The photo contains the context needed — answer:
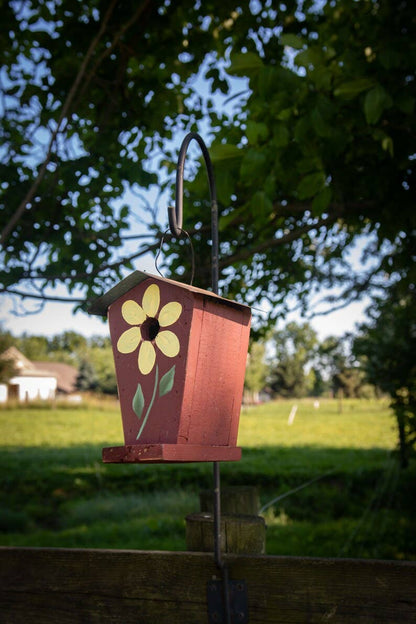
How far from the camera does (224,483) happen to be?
39.3 ft

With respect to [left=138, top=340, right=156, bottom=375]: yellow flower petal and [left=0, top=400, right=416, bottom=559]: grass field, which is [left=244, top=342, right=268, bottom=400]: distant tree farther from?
[left=138, top=340, right=156, bottom=375]: yellow flower petal

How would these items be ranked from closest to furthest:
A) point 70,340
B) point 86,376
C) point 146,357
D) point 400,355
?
point 146,357, point 400,355, point 70,340, point 86,376

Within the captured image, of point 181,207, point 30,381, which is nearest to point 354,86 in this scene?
point 181,207

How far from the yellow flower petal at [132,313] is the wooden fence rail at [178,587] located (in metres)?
0.77

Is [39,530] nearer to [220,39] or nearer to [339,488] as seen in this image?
[339,488]

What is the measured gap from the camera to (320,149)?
3064 mm

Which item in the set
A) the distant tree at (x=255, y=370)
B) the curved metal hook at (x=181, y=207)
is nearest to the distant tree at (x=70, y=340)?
the curved metal hook at (x=181, y=207)

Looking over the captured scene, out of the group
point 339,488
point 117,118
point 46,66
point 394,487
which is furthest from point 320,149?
point 339,488

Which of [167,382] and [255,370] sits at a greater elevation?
[255,370]

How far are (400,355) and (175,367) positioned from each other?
21.5 feet

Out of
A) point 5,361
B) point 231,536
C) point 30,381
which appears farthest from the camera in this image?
point 30,381

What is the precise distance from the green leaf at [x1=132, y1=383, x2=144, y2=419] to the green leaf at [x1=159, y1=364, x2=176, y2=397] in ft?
0.28

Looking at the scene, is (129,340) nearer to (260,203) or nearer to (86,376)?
(260,203)

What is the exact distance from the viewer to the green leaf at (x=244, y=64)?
256cm
